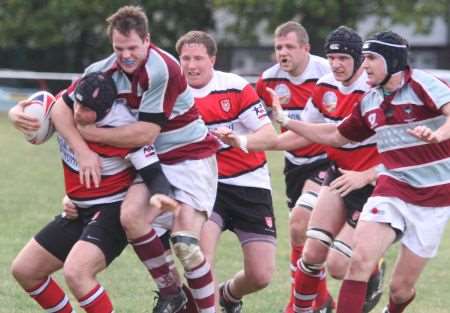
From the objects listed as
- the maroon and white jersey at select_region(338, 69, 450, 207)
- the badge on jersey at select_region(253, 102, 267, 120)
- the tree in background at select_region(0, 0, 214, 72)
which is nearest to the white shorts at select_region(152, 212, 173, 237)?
the badge on jersey at select_region(253, 102, 267, 120)

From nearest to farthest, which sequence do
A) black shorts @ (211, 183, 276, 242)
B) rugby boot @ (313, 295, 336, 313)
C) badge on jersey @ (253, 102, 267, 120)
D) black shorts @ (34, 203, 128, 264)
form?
1. black shorts @ (34, 203, 128, 264)
2. badge on jersey @ (253, 102, 267, 120)
3. black shorts @ (211, 183, 276, 242)
4. rugby boot @ (313, 295, 336, 313)

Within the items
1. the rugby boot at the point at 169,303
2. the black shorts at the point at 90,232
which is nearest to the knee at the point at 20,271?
the black shorts at the point at 90,232

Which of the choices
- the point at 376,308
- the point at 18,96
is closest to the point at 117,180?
the point at 376,308

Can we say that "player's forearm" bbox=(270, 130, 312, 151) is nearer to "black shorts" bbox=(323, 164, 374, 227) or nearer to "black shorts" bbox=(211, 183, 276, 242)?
"black shorts" bbox=(211, 183, 276, 242)

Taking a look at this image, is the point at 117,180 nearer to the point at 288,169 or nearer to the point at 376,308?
the point at 288,169

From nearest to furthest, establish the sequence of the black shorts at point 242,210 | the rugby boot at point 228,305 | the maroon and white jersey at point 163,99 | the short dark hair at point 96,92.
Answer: the short dark hair at point 96,92 < the maroon and white jersey at point 163,99 < the black shorts at point 242,210 < the rugby boot at point 228,305

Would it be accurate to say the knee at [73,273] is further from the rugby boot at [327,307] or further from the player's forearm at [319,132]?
the rugby boot at [327,307]

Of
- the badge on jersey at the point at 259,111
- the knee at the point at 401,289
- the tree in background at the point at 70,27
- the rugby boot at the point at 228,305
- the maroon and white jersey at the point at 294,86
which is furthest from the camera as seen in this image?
the tree in background at the point at 70,27

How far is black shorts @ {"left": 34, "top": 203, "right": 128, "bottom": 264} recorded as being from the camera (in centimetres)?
608

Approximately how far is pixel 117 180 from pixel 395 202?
1606mm

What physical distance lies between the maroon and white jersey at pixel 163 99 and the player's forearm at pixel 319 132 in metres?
0.85

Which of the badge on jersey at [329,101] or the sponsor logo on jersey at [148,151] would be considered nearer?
the sponsor logo on jersey at [148,151]

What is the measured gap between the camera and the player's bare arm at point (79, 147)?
600 centimetres

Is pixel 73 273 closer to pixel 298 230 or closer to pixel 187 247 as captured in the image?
pixel 187 247
